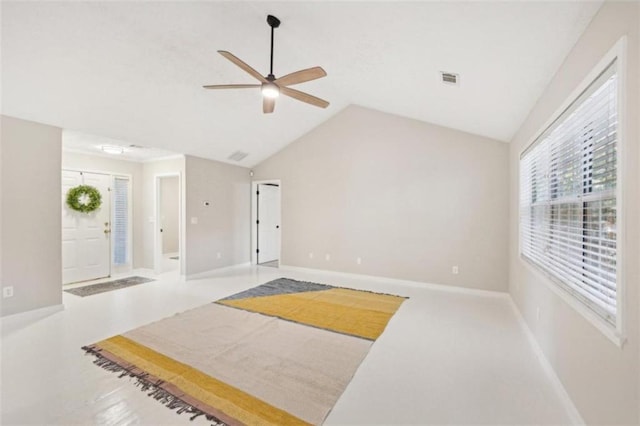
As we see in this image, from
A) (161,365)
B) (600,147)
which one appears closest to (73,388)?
(161,365)

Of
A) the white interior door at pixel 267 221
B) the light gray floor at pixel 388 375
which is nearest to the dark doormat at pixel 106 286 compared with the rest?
the light gray floor at pixel 388 375

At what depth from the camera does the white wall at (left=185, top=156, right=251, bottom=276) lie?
17.6ft

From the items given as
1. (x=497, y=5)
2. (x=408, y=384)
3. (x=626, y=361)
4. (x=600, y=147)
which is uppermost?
(x=497, y=5)

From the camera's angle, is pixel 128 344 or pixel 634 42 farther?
pixel 128 344

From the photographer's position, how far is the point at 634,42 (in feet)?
3.88

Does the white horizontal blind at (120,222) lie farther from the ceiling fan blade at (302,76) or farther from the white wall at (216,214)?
the ceiling fan blade at (302,76)

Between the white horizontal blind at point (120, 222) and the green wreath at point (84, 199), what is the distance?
39cm

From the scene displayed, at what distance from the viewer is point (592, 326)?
5.03ft

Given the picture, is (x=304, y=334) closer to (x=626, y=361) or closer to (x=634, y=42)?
(x=626, y=361)

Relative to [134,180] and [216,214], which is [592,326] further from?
[134,180]

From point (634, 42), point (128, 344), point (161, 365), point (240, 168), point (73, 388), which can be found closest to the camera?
point (634, 42)

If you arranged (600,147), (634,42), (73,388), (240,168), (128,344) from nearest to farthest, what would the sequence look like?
1. (634,42)
2. (600,147)
3. (73,388)
4. (128,344)
5. (240,168)

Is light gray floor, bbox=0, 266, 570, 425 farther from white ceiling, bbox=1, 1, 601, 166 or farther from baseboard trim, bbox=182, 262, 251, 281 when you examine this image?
white ceiling, bbox=1, 1, 601, 166

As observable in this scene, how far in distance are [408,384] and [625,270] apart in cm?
158
